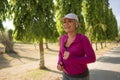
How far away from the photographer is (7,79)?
14.4 metres

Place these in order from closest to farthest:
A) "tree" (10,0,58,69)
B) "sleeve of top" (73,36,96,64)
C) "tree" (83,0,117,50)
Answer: "sleeve of top" (73,36,96,64)
"tree" (10,0,58,69)
"tree" (83,0,117,50)

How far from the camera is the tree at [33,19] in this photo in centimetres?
1712

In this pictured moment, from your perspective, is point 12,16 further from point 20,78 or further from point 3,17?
point 20,78

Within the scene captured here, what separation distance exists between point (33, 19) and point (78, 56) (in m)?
13.3

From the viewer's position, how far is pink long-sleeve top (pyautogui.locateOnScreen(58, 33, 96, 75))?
4184 millimetres

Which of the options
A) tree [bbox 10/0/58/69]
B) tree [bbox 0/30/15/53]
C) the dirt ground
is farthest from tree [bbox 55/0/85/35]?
tree [bbox 0/30/15/53]

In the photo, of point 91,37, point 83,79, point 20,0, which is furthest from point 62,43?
point 91,37

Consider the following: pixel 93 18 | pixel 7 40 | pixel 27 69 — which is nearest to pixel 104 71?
pixel 27 69

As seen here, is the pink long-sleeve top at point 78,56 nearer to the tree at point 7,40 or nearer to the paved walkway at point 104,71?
the paved walkway at point 104,71

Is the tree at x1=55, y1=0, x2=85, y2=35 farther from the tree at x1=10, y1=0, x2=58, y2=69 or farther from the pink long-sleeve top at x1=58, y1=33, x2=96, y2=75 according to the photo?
the pink long-sleeve top at x1=58, y1=33, x2=96, y2=75

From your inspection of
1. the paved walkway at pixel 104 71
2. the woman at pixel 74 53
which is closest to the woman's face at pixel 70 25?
the woman at pixel 74 53

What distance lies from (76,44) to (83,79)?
0.58m

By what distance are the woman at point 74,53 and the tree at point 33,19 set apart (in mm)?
12574

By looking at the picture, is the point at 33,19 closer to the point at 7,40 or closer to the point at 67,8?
the point at 67,8
